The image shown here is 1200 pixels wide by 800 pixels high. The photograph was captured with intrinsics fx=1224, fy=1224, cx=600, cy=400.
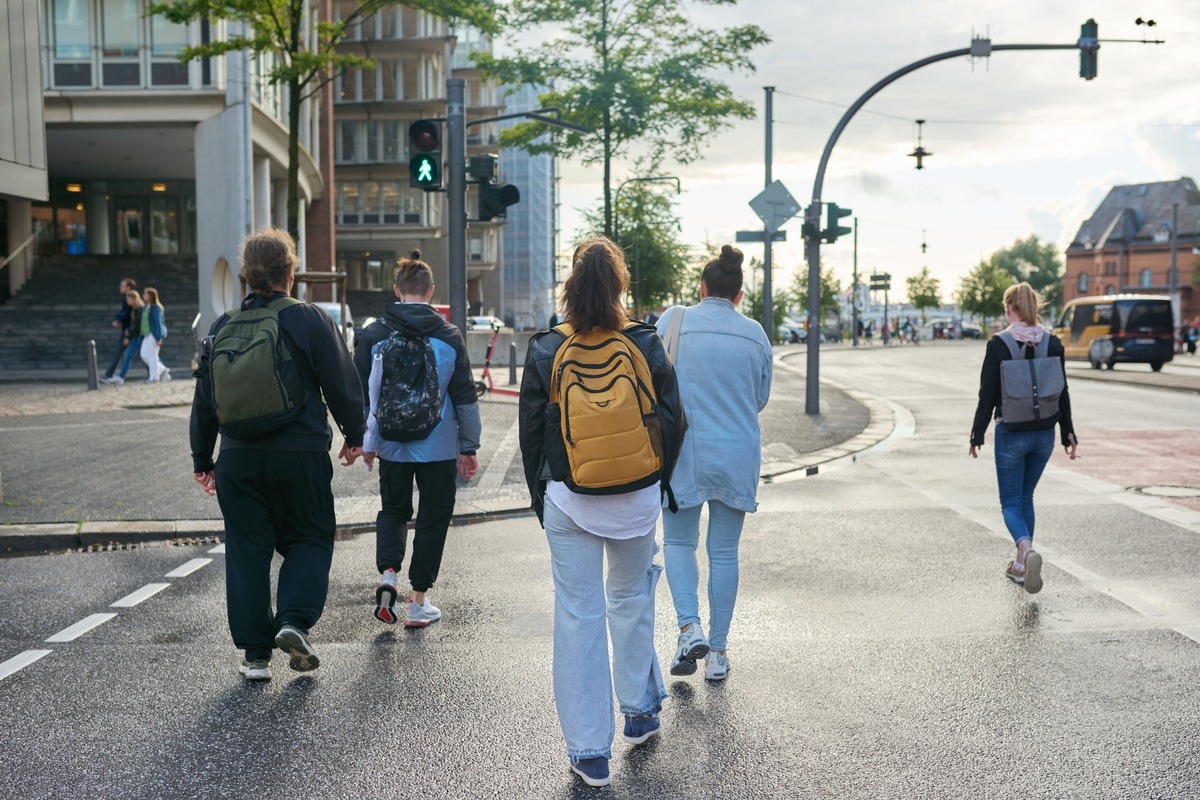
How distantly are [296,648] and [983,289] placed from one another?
12803cm

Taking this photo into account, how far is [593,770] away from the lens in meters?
3.93

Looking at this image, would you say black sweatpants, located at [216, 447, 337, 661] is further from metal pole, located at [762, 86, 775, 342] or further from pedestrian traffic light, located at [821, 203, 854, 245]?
pedestrian traffic light, located at [821, 203, 854, 245]

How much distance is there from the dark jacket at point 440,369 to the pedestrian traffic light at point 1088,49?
15751 millimetres

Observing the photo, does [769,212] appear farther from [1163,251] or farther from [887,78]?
[1163,251]

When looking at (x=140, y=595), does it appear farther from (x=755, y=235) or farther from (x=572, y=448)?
(x=755, y=235)

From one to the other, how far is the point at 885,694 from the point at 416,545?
96.9 inches

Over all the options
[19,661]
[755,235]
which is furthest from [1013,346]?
[755,235]

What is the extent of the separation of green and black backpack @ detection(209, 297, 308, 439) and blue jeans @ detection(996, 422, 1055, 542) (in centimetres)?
410

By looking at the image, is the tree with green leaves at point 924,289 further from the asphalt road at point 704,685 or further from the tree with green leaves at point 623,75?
the asphalt road at point 704,685

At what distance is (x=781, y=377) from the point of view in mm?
28344

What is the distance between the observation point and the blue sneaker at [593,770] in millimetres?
3916

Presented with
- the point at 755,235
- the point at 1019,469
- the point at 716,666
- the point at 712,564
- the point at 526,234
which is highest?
the point at 526,234

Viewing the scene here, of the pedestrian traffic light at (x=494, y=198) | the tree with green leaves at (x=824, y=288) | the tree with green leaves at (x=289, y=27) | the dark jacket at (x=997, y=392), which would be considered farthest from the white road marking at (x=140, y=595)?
the tree with green leaves at (x=824, y=288)

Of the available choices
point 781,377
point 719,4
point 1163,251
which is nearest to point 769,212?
point 781,377
